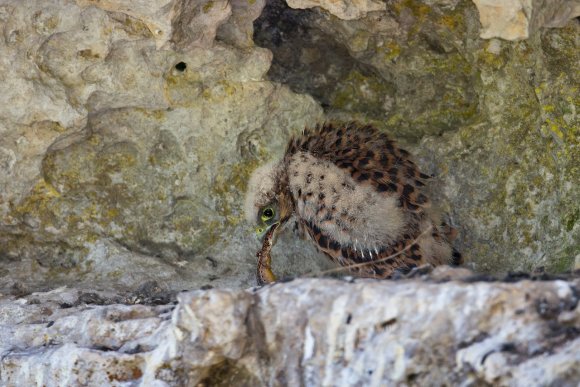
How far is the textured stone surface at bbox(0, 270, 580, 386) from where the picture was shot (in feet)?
8.45

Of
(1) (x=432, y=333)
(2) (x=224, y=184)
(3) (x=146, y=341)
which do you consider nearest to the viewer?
(1) (x=432, y=333)

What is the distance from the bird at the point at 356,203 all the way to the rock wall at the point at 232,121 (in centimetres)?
24

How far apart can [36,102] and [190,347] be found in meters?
1.54

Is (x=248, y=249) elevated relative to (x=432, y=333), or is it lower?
lower

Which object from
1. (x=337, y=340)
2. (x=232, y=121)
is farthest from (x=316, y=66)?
(x=337, y=340)

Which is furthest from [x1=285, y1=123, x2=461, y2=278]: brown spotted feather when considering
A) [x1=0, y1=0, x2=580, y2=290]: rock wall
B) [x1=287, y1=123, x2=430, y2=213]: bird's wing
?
[x1=0, y1=0, x2=580, y2=290]: rock wall

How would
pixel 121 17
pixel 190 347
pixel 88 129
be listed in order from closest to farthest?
pixel 190 347 → pixel 121 17 → pixel 88 129

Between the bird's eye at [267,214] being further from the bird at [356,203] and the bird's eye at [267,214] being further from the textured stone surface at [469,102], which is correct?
the textured stone surface at [469,102]

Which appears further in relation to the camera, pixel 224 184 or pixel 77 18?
pixel 224 184

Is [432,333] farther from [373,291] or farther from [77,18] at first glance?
[77,18]

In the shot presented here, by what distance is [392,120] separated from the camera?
4500 mm

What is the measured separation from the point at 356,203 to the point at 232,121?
31.1 inches

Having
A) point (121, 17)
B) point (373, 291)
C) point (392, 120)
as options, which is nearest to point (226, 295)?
point (373, 291)

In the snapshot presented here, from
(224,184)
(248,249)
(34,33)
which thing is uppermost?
(34,33)
